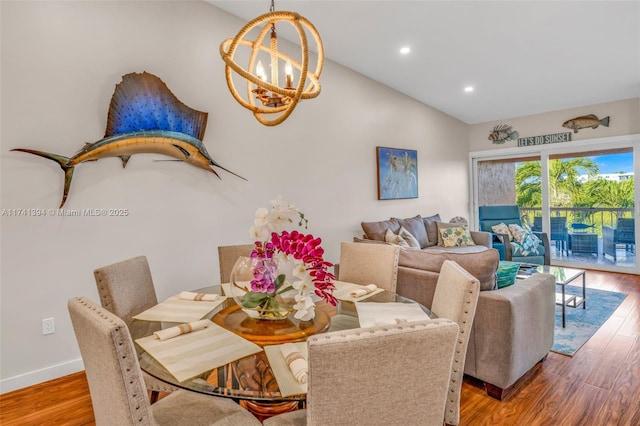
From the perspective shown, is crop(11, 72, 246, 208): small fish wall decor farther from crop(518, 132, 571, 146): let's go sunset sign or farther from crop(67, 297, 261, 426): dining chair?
crop(518, 132, 571, 146): let's go sunset sign

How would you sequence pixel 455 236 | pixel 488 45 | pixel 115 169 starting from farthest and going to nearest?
1. pixel 455 236
2. pixel 488 45
3. pixel 115 169

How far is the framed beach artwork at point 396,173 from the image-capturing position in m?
5.11

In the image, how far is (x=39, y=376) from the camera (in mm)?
2482

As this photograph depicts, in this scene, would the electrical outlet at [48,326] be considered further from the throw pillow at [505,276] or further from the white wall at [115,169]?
the throw pillow at [505,276]

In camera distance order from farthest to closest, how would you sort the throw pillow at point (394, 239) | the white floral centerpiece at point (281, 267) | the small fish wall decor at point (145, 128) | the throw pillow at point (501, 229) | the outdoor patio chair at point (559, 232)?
the outdoor patio chair at point (559, 232)
the throw pillow at point (501, 229)
the throw pillow at point (394, 239)
the small fish wall decor at point (145, 128)
the white floral centerpiece at point (281, 267)

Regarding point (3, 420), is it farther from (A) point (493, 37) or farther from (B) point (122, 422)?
(A) point (493, 37)

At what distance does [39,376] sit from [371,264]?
244 centimetres

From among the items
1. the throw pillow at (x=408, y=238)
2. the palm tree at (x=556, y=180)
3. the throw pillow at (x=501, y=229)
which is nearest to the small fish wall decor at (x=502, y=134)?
the palm tree at (x=556, y=180)

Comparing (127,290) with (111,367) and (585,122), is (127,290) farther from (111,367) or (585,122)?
(585,122)

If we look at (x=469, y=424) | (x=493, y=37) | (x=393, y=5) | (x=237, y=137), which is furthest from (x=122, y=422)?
(x=493, y=37)

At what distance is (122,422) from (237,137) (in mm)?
Result: 2886

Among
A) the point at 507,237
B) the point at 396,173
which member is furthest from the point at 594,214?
the point at 396,173

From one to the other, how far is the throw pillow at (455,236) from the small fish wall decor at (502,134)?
2272 millimetres

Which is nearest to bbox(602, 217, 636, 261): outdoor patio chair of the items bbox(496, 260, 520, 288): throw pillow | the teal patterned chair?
the teal patterned chair
